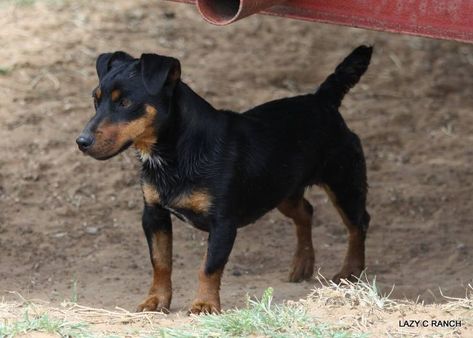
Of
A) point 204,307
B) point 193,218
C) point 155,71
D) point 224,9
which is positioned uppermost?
point 224,9

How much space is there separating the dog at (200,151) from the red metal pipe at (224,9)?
2.22 feet

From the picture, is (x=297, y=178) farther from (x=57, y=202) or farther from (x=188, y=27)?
(x=188, y=27)

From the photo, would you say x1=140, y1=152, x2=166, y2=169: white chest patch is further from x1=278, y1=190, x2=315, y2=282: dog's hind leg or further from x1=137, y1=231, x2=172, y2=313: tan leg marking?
x1=278, y1=190, x2=315, y2=282: dog's hind leg

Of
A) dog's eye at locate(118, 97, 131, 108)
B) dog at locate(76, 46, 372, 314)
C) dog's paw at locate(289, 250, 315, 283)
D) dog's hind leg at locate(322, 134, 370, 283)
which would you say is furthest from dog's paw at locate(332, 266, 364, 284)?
dog's eye at locate(118, 97, 131, 108)

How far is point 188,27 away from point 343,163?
4681 millimetres

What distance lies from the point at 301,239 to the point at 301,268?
0.65ft

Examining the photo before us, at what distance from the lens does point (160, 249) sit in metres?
6.34

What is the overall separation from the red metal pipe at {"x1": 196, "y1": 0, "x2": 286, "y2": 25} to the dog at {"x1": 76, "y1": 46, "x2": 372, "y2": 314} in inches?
26.7

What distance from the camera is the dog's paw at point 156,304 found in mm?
6230

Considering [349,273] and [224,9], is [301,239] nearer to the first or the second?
[349,273]

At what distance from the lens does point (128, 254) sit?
25.4 feet

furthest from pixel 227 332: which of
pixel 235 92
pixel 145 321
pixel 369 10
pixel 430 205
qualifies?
pixel 235 92

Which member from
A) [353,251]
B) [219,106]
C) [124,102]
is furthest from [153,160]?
[219,106]

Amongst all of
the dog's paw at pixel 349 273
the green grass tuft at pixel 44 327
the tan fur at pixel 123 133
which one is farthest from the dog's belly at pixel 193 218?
the dog's paw at pixel 349 273
